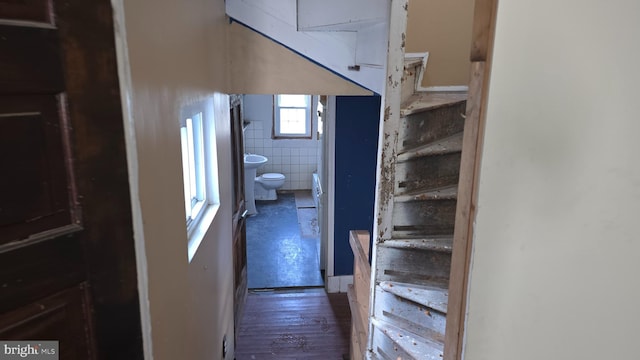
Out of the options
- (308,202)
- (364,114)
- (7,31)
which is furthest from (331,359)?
(308,202)

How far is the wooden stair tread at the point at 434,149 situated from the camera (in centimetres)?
189

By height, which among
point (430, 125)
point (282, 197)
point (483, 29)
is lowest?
point (282, 197)

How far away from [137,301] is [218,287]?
1.83m

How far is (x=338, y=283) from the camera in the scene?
14.5ft

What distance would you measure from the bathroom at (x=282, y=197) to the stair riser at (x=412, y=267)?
2922 mm

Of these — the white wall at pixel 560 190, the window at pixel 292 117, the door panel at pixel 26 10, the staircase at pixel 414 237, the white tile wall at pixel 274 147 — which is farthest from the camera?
the window at pixel 292 117

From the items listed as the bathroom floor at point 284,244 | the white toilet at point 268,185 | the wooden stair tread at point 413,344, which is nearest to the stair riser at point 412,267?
the wooden stair tread at point 413,344

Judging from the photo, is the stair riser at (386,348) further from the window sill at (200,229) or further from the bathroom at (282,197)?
the bathroom at (282,197)

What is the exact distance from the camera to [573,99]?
841 millimetres

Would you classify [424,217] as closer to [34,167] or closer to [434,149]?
[434,149]

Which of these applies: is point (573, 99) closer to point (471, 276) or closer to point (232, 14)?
point (471, 276)

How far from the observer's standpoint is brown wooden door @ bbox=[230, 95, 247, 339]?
3549 millimetres

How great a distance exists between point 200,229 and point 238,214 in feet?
4.99

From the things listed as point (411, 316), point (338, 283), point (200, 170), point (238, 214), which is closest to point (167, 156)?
point (200, 170)
